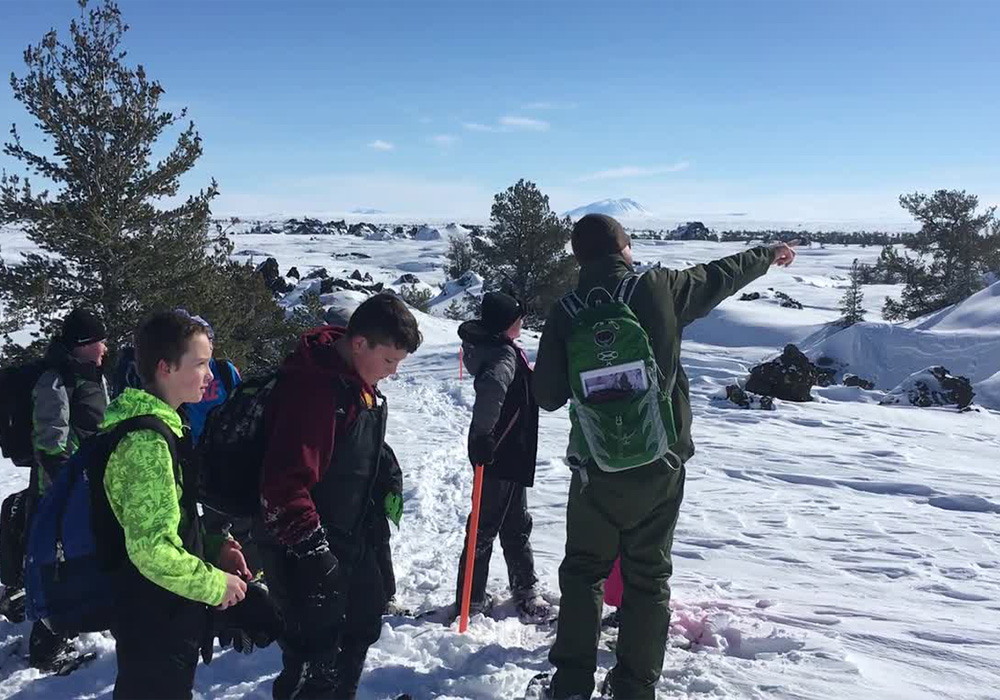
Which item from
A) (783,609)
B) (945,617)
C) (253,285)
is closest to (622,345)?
(783,609)

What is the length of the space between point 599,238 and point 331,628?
6.58 feet

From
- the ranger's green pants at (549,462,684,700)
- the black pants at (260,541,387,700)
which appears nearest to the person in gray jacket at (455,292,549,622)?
the ranger's green pants at (549,462,684,700)

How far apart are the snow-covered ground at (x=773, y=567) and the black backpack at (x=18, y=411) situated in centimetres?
108

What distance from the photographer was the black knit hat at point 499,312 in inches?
157

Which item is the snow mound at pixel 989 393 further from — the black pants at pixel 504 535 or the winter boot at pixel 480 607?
the winter boot at pixel 480 607

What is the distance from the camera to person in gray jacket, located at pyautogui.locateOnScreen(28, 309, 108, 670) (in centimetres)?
364

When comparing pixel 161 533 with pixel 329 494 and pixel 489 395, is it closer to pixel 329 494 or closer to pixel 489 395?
pixel 329 494

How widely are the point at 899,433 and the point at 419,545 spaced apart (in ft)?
25.9

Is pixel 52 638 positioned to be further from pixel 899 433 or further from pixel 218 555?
pixel 899 433

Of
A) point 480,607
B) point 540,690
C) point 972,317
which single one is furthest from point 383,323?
point 972,317

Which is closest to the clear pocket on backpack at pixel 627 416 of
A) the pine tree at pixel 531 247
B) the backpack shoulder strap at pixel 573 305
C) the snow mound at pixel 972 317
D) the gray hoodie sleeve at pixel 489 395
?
the backpack shoulder strap at pixel 573 305

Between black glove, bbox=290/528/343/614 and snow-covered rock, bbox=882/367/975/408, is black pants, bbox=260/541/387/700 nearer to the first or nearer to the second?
black glove, bbox=290/528/343/614

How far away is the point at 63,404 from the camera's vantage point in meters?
3.88

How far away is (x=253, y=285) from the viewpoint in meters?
17.1
